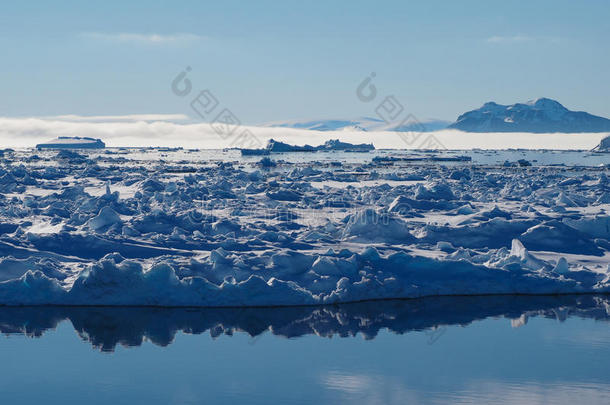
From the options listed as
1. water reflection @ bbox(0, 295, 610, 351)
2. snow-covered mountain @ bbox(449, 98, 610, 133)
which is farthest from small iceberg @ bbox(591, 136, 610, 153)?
water reflection @ bbox(0, 295, 610, 351)

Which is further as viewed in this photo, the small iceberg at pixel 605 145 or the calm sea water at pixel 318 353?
the small iceberg at pixel 605 145

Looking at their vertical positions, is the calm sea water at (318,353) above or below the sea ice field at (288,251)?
below

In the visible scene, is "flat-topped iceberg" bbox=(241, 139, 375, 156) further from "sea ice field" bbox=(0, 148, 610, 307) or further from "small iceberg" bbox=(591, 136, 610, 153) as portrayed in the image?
"sea ice field" bbox=(0, 148, 610, 307)

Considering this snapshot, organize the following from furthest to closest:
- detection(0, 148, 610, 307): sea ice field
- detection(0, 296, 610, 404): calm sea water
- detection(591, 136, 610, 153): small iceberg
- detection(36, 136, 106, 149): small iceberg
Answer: detection(36, 136, 106, 149): small iceberg → detection(591, 136, 610, 153): small iceberg → detection(0, 148, 610, 307): sea ice field → detection(0, 296, 610, 404): calm sea water

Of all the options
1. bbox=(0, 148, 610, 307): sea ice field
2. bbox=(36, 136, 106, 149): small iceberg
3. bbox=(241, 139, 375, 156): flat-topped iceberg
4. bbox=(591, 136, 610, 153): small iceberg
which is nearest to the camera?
bbox=(0, 148, 610, 307): sea ice field

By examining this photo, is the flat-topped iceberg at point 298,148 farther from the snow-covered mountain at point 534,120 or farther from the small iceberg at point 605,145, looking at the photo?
the snow-covered mountain at point 534,120

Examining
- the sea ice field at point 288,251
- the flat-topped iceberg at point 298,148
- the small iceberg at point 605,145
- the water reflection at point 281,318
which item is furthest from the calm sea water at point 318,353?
the small iceberg at point 605,145

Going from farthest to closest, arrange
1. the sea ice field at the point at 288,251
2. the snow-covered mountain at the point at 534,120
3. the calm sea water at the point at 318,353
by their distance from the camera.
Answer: the snow-covered mountain at the point at 534,120, the sea ice field at the point at 288,251, the calm sea water at the point at 318,353

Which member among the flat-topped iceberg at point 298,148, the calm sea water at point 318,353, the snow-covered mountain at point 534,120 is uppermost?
the snow-covered mountain at point 534,120
